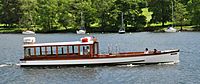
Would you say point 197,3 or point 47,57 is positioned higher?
point 197,3

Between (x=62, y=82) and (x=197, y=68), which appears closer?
(x=62, y=82)

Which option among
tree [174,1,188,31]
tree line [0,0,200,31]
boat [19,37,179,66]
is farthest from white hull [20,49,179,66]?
tree [174,1,188,31]

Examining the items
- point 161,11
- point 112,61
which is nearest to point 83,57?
point 112,61

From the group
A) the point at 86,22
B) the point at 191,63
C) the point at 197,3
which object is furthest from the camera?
the point at 86,22

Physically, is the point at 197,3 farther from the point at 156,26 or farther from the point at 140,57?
the point at 140,57

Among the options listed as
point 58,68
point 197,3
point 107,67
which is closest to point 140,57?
point 107,67

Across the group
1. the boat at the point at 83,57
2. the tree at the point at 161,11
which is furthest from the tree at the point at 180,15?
the boat at the point at 83,57

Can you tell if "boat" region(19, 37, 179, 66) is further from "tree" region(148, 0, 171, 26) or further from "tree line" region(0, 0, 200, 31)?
"tree" region(148, 0, 171, 26)

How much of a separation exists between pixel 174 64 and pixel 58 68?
1697 cm

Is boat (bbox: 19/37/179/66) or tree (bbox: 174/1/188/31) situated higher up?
tree (bbox: 174/1/188/31)

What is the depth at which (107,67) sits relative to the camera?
67.2m

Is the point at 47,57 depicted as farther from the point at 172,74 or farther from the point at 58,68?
the point at 172,74

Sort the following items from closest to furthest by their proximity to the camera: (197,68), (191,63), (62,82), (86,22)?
1. (62,82)
2. (197,68)
3. (191,63)
4. (86,22)

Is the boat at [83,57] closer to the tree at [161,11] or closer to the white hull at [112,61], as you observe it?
the white hull at [112,61]
